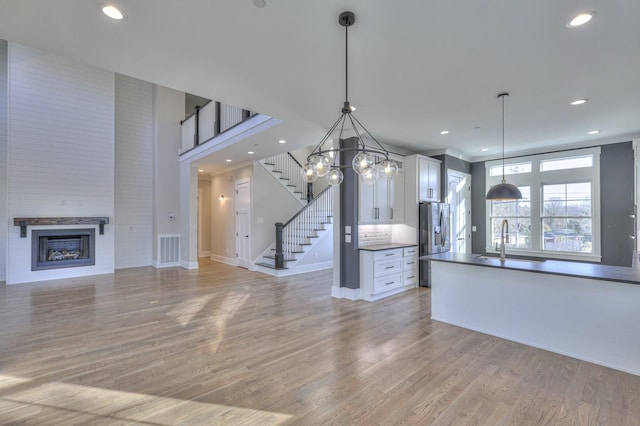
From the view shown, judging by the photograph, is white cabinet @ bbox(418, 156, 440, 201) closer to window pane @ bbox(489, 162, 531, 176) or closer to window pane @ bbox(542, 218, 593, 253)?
window pane @ bbox(489, 162, 531, 176)

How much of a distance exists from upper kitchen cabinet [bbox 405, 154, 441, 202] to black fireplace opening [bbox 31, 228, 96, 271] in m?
7.51

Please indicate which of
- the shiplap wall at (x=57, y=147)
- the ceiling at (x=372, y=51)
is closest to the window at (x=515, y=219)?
the ceiling at (x=372, y=51)

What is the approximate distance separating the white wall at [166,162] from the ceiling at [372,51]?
19.5 feet

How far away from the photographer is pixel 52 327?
394 centimetres

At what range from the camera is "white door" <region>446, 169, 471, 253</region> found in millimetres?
6828

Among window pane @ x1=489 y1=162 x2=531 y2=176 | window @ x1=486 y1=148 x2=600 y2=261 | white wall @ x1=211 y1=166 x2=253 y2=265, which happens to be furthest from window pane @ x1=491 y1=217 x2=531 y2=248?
white wall @ x1=211 y1=166 x2=253 y2=265

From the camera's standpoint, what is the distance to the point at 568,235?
6125 mm

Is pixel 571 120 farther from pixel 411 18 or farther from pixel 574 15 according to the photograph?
pixel 411 18

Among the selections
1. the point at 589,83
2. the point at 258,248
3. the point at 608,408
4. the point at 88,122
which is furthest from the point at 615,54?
the point at 88,122

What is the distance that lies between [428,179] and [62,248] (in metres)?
8.51

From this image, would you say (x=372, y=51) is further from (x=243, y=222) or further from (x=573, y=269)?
(x=243, y=222)

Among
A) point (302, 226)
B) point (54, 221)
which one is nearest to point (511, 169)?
point (302, 226)

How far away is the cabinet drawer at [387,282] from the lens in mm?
5215

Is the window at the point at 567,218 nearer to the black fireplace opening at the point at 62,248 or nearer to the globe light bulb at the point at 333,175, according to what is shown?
the globe light bulb at the point at 333,175
